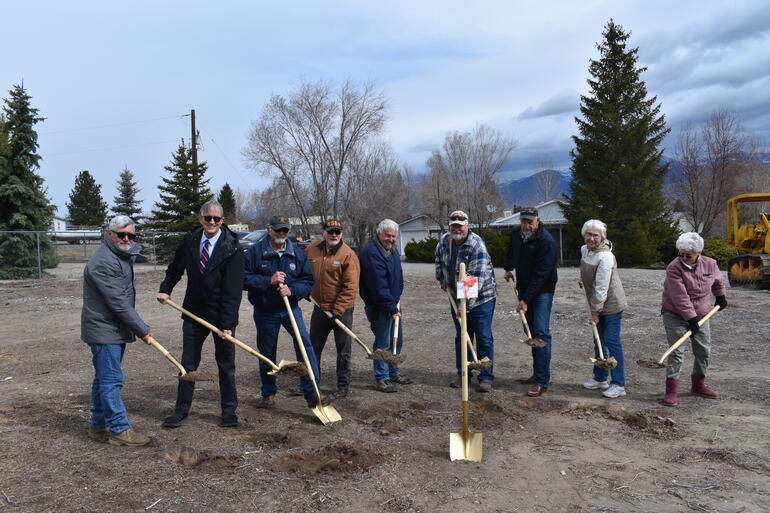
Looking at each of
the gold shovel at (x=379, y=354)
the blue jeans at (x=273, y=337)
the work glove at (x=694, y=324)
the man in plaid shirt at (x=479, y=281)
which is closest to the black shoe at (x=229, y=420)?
the blue jeans at (x=273, y=337)

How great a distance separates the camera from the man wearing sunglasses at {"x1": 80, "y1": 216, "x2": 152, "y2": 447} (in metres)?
4.71

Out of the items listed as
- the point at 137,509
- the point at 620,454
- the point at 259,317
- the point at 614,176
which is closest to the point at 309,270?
the point at 259,317

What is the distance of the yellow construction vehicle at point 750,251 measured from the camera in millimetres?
15641

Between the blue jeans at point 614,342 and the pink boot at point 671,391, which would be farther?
the blue jeans at point 614,342

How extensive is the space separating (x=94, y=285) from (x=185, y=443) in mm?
1509

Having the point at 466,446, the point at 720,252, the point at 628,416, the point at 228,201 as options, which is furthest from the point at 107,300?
the point at 228,201

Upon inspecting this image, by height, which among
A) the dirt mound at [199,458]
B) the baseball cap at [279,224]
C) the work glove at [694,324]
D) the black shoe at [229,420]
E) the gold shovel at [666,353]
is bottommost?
the dirt mound at [199,458]

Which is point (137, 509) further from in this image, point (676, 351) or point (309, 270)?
point (676, 351)

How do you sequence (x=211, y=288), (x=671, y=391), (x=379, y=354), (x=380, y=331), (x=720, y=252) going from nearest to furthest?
(x=211, y=288) → (x=671, y=391) → (x=379, y=354) → (x=380, y=331) → (x=720, y=252)

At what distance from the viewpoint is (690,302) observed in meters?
5.92

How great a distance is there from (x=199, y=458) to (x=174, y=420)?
33.0 inches

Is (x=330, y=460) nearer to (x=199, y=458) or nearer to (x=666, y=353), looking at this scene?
(x=199, y=458)

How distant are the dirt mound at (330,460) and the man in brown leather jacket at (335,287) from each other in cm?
163

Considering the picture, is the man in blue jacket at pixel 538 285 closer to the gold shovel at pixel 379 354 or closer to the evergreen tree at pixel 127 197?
the gold shovel at pixel 379 354
